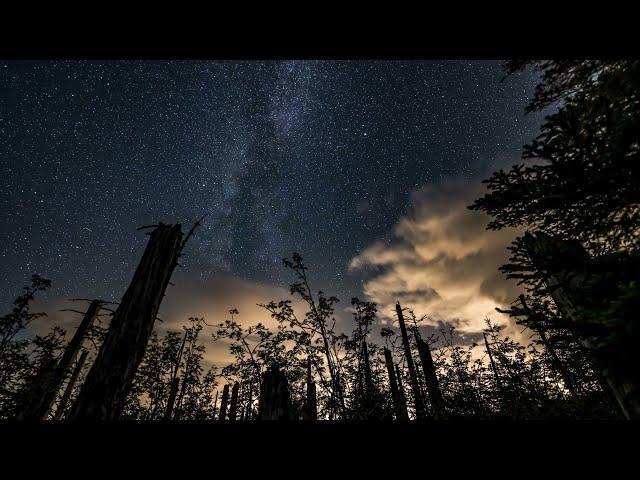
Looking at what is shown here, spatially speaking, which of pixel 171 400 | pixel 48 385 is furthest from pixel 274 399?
pixel 171 400

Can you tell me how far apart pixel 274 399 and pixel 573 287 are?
2.99 meters

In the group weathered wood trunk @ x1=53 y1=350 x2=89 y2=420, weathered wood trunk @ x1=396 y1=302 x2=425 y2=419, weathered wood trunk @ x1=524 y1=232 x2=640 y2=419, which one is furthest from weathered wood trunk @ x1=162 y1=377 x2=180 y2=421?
weathered wood trunk @ x1=524 y1=232 x2=640 y2=419

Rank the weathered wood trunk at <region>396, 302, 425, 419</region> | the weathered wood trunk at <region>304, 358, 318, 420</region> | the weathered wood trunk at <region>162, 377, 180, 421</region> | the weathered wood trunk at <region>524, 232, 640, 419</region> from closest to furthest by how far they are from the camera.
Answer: the weathered wood trunk at <region>524, 232, 640, 419</region> < the weathered wood trunk at <region>304, 358, 318, 420</region> < the weathered wood trunk at <region>396, 302, 425, 419</region> < the weathered wood trunk at <region>162, 377, 180, 421</region>

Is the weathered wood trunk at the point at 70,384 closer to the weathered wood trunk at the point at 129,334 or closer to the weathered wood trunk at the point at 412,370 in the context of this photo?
the weathered wood trunk at the point at 412,370

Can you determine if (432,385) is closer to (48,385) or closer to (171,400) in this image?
(48,385)

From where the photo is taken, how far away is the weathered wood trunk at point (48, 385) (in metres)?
13.0

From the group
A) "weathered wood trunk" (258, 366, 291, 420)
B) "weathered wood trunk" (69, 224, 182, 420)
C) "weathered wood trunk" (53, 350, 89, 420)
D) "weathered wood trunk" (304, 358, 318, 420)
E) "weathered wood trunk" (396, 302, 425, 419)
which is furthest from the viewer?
"weathered wood trunk" (53, 350, 89, 420)

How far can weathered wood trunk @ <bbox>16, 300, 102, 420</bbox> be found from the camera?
13000 millimetres

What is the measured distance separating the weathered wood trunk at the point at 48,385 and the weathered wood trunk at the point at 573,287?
15.9 m

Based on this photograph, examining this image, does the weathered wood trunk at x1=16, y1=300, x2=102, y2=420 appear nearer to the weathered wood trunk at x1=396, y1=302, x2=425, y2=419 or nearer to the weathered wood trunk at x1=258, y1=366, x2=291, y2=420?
the weathered wood trunk at x1=258, y1=366, x2=291, y2=420

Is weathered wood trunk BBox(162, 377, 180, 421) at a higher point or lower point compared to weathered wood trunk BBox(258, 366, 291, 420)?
higher

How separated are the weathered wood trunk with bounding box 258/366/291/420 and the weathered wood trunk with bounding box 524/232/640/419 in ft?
8.75
